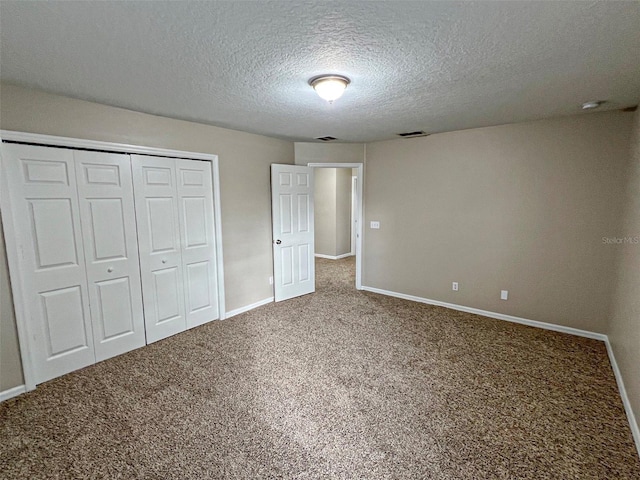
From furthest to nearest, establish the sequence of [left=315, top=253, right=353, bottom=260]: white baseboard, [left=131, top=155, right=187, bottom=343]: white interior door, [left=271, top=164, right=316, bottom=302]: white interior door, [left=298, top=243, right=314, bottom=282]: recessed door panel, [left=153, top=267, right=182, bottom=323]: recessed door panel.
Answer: [left=315, top=253, right=353, bottom=260]: white baseboard < [left=298, top=243, right=314, bottom=282]: recessed door panel < [left=271, top=164, right=316, bottom=302]: white interior door < [left=153, top=267, right=182, bottom=323]: recessed door panel < [left=131, top=155, right=187, bottom=343]: white interior door

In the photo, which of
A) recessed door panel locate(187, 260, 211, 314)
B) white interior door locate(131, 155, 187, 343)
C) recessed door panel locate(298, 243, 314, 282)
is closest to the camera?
white interior door locate(131, 155, 187, 343)

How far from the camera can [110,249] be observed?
2988 millimetres

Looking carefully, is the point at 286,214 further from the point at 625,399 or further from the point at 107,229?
the point at 625,399

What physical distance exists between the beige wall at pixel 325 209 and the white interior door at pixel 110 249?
4.85 metres

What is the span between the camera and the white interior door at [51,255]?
2.46m

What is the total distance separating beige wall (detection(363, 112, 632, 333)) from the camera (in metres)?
3.28

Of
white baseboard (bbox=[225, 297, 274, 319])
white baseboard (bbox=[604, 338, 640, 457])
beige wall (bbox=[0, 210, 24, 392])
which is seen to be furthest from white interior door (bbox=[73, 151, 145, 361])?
white baseboard (bbox=[604, 338, 640, 457])

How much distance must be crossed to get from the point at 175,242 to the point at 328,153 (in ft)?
8.69

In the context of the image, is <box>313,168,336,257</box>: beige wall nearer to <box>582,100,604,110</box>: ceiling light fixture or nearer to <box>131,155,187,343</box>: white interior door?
<box>131,155,187,343</box>: white interior door

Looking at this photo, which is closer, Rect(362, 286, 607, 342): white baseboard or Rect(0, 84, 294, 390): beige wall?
Rect(0, 84, 294, 390): beige wall

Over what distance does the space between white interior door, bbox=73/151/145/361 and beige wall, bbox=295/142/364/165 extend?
8.08ft

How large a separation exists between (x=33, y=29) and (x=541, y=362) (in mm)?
4374

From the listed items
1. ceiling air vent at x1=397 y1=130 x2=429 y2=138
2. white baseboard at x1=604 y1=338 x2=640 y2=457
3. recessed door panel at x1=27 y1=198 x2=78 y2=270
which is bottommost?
white baseboard at x1=604 y1=338 x2=640 y2=457

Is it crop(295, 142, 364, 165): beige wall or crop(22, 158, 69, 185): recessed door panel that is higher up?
crop(295, 142, 364, 165): beige wall
